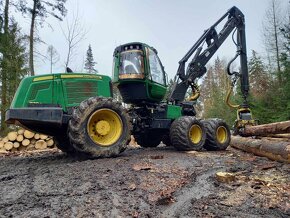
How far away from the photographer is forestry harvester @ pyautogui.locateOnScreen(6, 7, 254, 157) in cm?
606

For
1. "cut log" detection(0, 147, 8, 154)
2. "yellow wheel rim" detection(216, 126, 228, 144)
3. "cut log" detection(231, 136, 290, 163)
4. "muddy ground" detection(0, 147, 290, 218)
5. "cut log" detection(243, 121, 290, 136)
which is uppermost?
"cut log" detection(243, 121, 290, 136)

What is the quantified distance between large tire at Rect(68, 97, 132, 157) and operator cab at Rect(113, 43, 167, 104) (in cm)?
146

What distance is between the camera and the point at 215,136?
9.04 m

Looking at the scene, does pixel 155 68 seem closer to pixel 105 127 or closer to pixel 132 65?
pixel 132 65

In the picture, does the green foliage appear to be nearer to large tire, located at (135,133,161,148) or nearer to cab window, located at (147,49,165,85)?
large tire, located at (135,133,161,148)

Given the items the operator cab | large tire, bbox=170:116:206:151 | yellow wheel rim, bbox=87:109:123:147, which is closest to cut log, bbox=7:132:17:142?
the operator cab

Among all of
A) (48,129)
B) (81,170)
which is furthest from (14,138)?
(81,170)

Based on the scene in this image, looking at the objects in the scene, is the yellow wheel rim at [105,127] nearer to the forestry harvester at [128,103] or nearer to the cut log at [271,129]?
the forestry harvester at [128,103]

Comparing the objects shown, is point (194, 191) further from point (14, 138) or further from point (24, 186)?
point (14, 138)

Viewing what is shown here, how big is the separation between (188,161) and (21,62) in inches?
569

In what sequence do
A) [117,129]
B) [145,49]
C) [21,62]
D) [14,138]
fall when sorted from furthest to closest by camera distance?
1. [21,62]
2. [14,138]
3. [145,49]
4. [117,129]

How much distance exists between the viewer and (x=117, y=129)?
6621mm

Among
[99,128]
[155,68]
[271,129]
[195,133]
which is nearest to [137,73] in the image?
[155,68]

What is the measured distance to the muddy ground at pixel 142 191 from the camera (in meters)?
3.45
